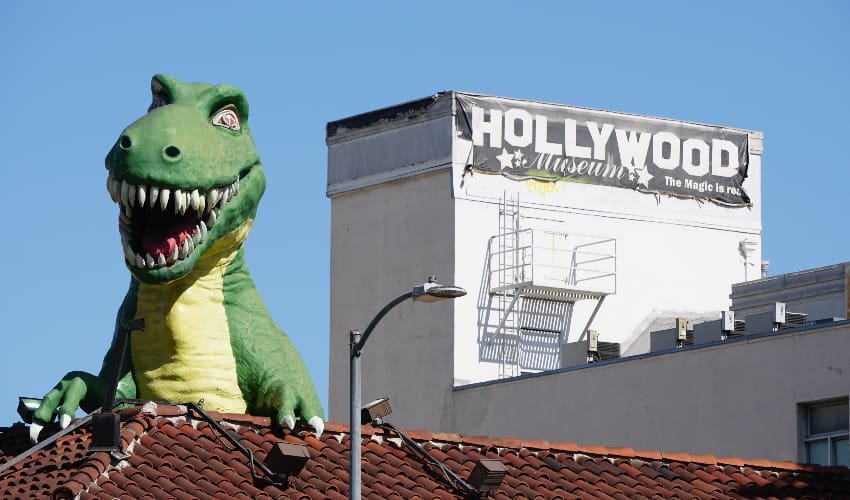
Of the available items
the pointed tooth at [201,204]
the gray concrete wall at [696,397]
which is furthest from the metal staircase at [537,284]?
the pointed tooth at [201,204]

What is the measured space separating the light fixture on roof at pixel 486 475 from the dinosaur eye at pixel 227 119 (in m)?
3.92

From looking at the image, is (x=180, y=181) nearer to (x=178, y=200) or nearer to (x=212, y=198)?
(x=178, y=200)

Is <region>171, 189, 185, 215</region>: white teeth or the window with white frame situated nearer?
<region>171, 189, 185, 215</region>: white teeth

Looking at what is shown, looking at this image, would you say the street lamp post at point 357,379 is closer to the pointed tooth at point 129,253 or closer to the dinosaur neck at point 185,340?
the dinosaur neck at point 185,340

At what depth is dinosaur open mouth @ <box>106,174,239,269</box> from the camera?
1964 centimetres

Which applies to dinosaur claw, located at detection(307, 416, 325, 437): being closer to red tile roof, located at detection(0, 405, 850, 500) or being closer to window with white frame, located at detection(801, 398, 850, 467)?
red tile roof, located at detection(0, 405, 850, 500)

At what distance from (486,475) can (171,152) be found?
4.27 meters

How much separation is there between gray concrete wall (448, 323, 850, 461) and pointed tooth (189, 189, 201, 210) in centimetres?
1609

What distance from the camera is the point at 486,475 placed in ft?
68.1

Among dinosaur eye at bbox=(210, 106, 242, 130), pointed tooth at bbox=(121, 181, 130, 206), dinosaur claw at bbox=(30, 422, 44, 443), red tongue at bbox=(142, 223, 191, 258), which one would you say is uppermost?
dinosaur eye at bbox=(210, 106, 242, 130)

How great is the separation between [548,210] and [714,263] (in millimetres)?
4835

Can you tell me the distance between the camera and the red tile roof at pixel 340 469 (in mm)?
19188

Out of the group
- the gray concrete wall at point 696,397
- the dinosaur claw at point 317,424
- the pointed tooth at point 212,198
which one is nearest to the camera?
the pointed tooth at point 212,198

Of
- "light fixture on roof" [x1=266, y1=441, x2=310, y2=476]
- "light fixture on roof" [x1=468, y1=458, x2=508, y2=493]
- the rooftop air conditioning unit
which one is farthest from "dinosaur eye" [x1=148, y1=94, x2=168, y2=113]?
the rooftop air conditioning unit
